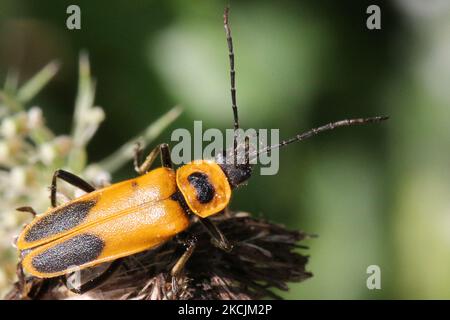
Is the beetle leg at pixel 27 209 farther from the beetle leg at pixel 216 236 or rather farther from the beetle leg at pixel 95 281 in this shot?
the beetle leg at pixel 216 236

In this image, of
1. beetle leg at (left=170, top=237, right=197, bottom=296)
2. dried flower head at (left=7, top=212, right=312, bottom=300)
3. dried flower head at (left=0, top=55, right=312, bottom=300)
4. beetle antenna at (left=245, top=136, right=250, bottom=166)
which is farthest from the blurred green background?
beetle leg at (left=170, top=237, right=197, bottom=296)

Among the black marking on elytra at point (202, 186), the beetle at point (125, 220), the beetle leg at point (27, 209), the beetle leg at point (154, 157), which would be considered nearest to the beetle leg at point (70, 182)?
the beetle at point (125, 220)

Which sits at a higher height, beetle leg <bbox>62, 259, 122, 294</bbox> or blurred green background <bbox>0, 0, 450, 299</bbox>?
blurred green background <bbox>0, 0, 450, 299</bbox>

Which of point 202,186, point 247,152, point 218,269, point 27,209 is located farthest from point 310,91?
point 27,209

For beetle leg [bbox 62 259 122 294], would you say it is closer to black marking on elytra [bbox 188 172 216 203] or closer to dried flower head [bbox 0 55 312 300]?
dried flower head [bbox 0 55 312 300]

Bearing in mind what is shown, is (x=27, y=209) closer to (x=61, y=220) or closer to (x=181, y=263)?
(x=61, y=220)

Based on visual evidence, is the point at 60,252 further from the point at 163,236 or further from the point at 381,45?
the point at 381,45
